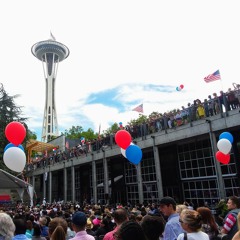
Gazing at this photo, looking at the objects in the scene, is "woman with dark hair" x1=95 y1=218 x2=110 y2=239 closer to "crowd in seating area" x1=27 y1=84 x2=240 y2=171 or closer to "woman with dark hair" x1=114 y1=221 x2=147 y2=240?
"woman with dark hair" x1=114 y1=221 x2=147 y2=240

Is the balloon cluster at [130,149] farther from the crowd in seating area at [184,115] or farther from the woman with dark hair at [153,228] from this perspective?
the woman with dark hair at [153,228]

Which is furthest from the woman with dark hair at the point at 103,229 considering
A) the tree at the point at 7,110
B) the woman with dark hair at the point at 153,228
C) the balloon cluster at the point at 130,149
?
the tree at the point at 7,110

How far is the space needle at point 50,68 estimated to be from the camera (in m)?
88.3

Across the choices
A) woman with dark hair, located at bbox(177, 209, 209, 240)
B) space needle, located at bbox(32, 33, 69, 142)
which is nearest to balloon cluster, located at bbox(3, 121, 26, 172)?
woman with dark hair, located at bbox(177, 209, 209, 240)

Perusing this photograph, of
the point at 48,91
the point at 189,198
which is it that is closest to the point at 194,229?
the point at 189,198

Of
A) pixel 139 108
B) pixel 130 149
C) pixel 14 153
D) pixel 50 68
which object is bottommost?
pixel 14 153

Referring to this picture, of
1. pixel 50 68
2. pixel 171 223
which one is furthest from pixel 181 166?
pixel 50 68

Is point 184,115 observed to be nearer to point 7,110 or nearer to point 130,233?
point 130,233

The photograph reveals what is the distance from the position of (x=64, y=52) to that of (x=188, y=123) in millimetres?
90109

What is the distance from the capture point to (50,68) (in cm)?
9531

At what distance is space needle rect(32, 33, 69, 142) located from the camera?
88.3 meters

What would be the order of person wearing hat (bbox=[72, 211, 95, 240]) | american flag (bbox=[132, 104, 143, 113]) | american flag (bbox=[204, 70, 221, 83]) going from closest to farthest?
person wearing hat (bbox=[72, 211, 95, 240]) < american flag (bbox=[204, 70, 221, 83]) < american flag (bbox=[132, 104, 143, 113])

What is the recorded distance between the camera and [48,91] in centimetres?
9144

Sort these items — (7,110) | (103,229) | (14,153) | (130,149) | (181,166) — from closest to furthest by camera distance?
1. (103,229)
2. (14,153)
3. (130,149)
4. (181,166)
5. (7,110)
